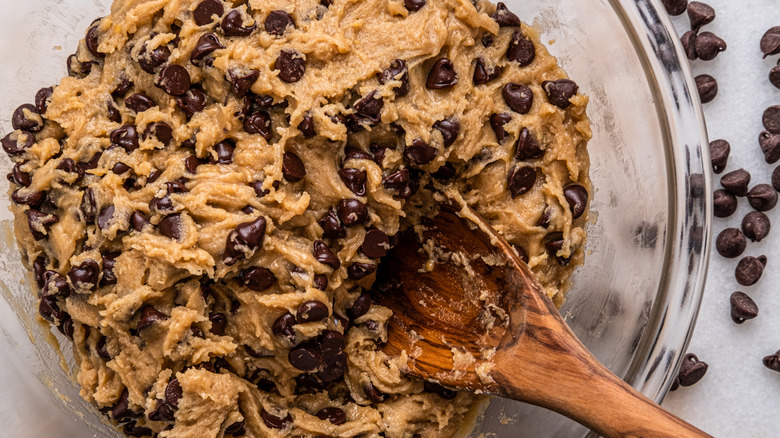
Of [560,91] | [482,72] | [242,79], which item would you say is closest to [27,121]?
[242,79]

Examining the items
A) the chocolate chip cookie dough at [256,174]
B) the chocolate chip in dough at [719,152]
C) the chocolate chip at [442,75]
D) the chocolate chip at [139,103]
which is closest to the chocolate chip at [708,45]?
the chocolate chip in dough at [719,152]

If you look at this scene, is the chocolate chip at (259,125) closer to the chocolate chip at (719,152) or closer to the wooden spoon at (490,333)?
the wooden spoon at (490,333)

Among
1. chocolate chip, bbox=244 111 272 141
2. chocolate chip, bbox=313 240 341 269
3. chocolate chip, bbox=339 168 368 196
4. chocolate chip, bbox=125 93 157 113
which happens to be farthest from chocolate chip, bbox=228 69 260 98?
chocolate chip, bbox=313 240 341 269

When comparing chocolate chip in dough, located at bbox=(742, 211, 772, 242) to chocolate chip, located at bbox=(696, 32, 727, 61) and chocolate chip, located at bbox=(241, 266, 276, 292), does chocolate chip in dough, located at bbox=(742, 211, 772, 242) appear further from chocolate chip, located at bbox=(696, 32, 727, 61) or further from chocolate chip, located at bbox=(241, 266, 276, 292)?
chocolate chip, located at bbox=(241, 266, 276, 292)

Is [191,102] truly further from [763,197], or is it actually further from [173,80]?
[763,197]

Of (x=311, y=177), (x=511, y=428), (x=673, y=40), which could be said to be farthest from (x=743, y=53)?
(x=311, y=177)

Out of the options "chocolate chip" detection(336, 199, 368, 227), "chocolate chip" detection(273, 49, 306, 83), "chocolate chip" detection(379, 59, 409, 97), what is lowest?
"chocolate chip" detection(336, 199, 368, 227)
